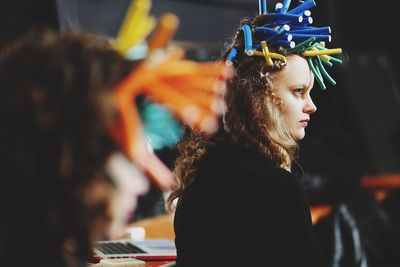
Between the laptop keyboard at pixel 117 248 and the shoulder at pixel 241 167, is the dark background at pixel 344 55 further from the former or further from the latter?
the shoulder at pixel 241 167

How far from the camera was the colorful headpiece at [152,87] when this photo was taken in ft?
3.03

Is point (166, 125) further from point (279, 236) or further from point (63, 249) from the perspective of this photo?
point (279, 236)

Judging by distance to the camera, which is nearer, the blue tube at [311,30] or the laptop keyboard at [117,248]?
the blue tube at [311,30]

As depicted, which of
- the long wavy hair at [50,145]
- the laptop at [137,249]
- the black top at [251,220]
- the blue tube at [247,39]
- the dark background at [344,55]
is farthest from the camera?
the dark background at [344,55]

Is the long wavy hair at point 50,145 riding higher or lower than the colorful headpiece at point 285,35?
lower

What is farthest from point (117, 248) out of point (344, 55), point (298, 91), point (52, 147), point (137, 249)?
point (344, 55)

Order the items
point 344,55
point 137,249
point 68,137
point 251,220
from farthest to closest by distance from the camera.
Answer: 1. point 344,55
2. point 137,249
3. point 251,220
4. point 68,137

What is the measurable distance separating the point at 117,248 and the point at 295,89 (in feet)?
2.31

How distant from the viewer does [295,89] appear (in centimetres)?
166

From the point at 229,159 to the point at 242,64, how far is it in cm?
23

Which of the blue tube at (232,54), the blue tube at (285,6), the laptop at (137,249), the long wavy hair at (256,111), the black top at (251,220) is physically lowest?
the laptop at (137,249)

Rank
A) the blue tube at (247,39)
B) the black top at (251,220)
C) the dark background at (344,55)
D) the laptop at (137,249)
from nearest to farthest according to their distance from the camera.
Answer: the black top at (251,220) < the blue tube at (247,39) < the laptop at (137,249) < the dark background at (344,55)

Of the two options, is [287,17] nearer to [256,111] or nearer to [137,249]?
[256,111]

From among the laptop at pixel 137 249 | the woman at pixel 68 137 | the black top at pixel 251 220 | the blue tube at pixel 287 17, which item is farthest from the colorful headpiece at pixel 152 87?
the laptop at pixel 137 249
